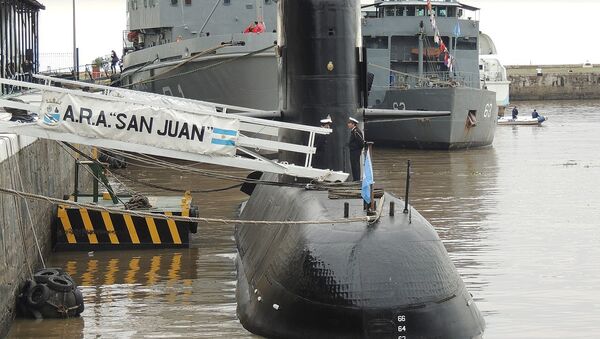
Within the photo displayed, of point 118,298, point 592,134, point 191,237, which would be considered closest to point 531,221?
point 191,237

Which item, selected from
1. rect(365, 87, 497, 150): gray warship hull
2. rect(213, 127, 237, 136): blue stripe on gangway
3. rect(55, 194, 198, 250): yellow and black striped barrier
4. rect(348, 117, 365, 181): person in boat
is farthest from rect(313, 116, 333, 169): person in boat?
rect(365, 87, 497, 150): gray warship hull

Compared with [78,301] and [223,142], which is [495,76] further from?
[78,301]

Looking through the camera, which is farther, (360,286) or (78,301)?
(78,301)

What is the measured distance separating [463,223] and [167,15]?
19.3 meters

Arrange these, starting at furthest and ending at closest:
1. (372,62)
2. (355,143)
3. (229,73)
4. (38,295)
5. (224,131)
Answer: (372,62)
(229,73)
(355,143)
(224,131)
(38,295)

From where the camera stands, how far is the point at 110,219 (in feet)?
52.7

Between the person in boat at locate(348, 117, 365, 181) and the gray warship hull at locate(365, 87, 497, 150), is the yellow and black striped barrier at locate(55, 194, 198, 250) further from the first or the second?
the gray warship hull at locate(365, 87, 497, 150)

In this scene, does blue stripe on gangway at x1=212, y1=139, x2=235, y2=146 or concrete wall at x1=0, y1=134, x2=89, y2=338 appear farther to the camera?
blue stripe on gangway at x1=212, y1=139, x2=235, y2=146

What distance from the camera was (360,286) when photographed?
9336mm

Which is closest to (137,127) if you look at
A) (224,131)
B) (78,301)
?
(224,131)

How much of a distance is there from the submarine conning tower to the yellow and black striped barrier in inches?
136

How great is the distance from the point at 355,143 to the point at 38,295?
4.17 meters

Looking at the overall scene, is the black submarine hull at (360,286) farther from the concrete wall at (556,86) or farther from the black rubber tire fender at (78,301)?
the concrete wall at (556,86)

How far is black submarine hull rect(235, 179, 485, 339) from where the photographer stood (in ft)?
30.1
